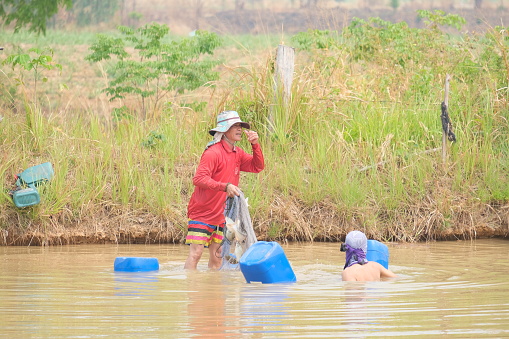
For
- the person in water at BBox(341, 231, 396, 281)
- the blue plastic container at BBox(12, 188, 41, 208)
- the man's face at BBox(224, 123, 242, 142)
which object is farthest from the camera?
the blue plastic container at BBox(12, 188, 41, 208)

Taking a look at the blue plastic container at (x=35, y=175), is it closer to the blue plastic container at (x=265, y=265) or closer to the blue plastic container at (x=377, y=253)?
the blue plastic container at (x=265, y=265)

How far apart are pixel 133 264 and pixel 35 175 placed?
129 inches

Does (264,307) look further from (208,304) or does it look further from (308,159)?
(308,159)

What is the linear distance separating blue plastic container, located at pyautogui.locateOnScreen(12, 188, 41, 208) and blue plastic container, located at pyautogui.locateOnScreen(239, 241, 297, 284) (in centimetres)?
412

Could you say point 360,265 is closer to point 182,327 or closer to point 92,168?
point 182,327

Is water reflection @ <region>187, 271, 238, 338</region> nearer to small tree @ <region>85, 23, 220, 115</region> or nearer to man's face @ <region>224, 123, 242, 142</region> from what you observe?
man's face @ <region>224, 123, 242, 142</region>

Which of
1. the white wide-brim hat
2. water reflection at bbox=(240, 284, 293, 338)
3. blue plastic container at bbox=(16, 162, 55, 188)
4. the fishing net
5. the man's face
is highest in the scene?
the white wide-brim hat

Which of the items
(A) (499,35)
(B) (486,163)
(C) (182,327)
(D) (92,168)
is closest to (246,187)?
(D) (92,168)

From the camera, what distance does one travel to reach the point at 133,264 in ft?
28.0

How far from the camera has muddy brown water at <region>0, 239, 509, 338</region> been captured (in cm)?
531

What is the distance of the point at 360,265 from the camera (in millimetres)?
7805

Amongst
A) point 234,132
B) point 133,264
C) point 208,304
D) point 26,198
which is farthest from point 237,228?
point 26,198

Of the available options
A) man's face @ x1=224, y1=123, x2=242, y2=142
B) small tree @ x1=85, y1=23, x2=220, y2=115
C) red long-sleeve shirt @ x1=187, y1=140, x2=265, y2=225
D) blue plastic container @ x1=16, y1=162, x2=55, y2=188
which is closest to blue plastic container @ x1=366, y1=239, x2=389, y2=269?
red long-sleeve shirt @ x1=187, y1=140, x2=265, y2=225

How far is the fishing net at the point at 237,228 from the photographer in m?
8.66
